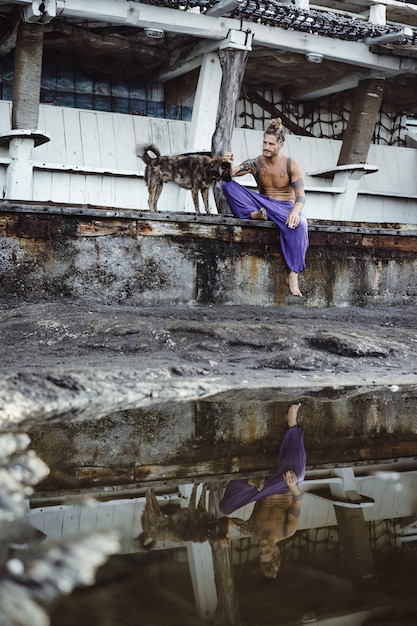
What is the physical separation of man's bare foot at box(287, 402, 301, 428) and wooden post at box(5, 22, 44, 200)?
7.51 m

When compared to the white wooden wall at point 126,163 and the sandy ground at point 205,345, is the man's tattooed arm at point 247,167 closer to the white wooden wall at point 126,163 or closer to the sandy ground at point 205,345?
the sandy ground at point 205,345

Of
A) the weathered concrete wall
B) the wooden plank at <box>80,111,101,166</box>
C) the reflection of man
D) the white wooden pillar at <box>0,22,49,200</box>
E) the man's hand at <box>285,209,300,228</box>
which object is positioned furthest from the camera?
the wooden plank at <box>80,111,101,166</box>

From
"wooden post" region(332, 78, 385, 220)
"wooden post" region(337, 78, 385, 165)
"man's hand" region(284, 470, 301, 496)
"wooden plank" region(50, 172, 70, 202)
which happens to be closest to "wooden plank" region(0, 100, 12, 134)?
"wooden plank" region(50, 172, 70, 202)

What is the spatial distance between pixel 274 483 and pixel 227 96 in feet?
33.4

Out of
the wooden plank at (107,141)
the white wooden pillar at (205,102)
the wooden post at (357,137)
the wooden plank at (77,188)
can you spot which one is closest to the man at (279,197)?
the white wooden pillar at (205,102)

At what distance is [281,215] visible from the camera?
33.1ft

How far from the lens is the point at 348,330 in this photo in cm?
876

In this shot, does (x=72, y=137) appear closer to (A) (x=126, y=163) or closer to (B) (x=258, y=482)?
(A) (x=126, y=163)

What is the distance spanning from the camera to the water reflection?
8.93ft

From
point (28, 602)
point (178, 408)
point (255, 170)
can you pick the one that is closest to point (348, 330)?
point (255, 170)

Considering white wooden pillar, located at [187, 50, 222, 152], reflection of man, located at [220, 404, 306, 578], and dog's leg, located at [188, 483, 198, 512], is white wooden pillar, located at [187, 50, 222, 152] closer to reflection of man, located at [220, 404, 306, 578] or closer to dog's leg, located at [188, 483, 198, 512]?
reflection of man, located at [220, 404, 306, 578]

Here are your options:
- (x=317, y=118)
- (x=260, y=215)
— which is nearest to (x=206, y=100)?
(x=260, y=215)

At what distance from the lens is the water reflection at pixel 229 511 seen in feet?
8.93

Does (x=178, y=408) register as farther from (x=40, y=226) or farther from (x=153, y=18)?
(x=153, y=18)
